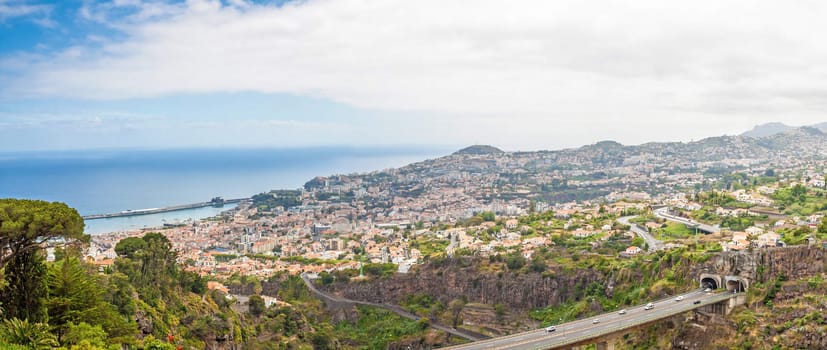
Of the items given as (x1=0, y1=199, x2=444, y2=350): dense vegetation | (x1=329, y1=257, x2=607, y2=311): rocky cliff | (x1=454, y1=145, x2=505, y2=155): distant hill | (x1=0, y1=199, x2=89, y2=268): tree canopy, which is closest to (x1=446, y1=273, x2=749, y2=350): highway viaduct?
(x1=329, y1=257, x2=607, y2=311): rocky cliff

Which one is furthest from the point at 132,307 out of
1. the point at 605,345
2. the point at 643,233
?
the point at 643,233

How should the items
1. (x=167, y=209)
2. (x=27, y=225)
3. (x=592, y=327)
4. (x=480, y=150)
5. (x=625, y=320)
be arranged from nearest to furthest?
(x=27, y=225), (x=592, y=327), (x=625, y=320), (x=167, y=209), (x=480, y=150)

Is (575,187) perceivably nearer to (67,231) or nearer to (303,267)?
(303,267)

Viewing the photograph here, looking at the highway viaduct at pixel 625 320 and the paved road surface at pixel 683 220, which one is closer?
the highway viaduct at pixel 625 320

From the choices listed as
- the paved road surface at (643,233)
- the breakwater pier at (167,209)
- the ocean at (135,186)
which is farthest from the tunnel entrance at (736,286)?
the breakwater pier at (167,209)

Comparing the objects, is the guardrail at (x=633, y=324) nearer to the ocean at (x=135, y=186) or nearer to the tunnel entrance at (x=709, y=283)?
the tunnel entrance at (x=709, y=283)

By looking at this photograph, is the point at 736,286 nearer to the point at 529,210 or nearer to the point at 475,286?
the point at 475,286
